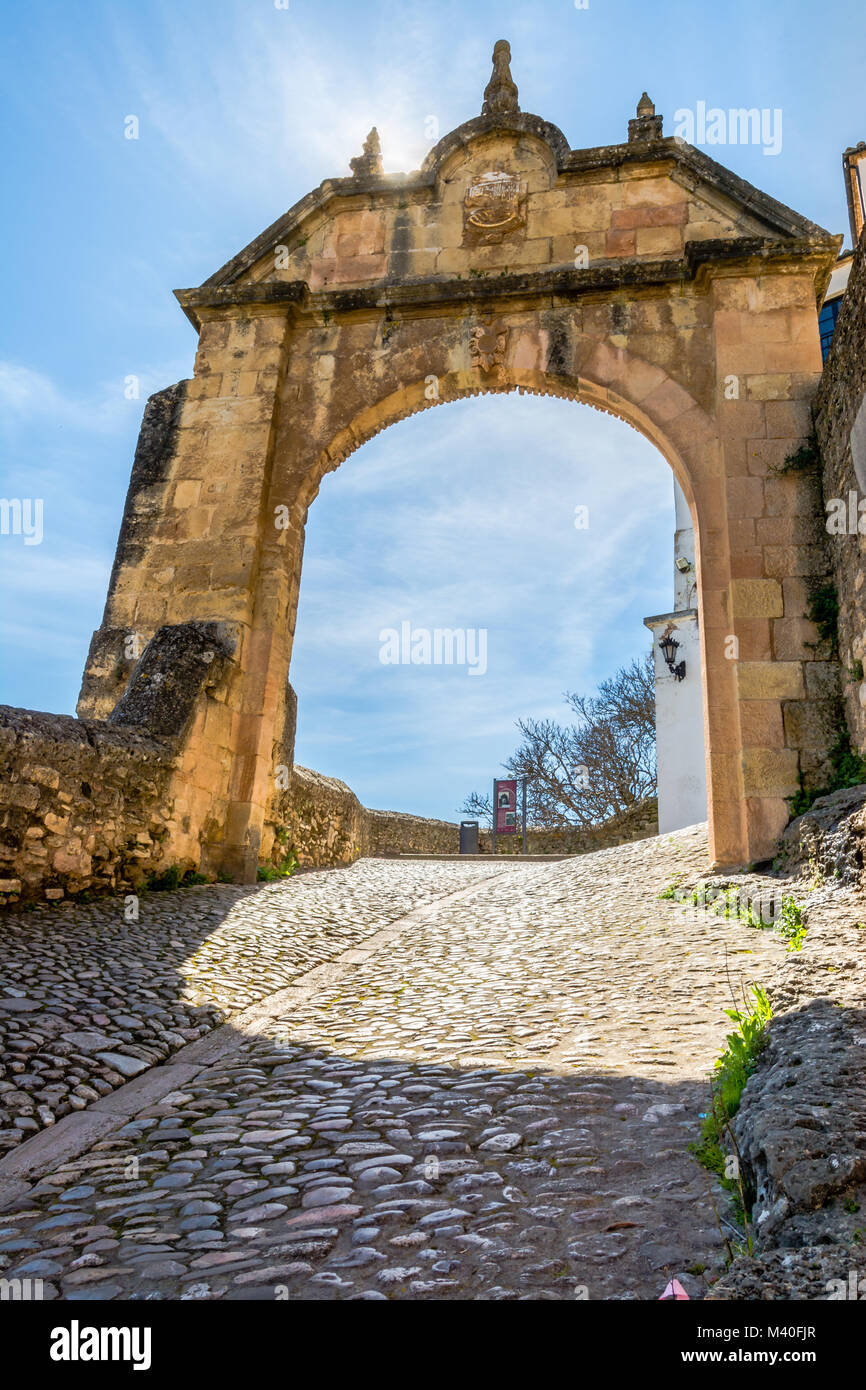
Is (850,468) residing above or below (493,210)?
below

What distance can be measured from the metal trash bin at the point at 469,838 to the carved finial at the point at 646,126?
15265 mm

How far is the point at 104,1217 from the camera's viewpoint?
2186 millimetres

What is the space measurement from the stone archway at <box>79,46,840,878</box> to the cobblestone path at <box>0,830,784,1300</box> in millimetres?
2349

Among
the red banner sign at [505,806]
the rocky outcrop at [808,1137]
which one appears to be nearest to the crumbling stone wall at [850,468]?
the rocky outcrop at [808,1137]

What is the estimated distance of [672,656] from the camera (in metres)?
14.6

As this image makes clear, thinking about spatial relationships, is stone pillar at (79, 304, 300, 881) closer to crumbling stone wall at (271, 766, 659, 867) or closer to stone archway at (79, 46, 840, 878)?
stone archway at (79, 46, 840, 878)

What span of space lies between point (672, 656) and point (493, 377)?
7172 millimetres

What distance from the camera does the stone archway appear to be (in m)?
7.33

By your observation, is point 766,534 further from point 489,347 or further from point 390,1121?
point 390,1121

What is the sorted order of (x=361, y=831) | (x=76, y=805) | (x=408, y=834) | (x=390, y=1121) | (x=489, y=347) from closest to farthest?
(x=390, y=1121)
(x=76, y=805)
(x=489, y=347)
(x=361, y=831)
(x=408, y=834)

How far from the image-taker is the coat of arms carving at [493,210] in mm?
9195

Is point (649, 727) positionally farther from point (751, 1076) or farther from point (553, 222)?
point (751, 1076)

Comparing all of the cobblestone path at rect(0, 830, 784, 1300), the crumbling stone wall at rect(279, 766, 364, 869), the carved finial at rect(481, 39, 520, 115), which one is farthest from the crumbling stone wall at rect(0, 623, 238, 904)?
the carved finial at rect(481, 39, 520, 115)

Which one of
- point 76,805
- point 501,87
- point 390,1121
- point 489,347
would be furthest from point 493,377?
point 390,1121
